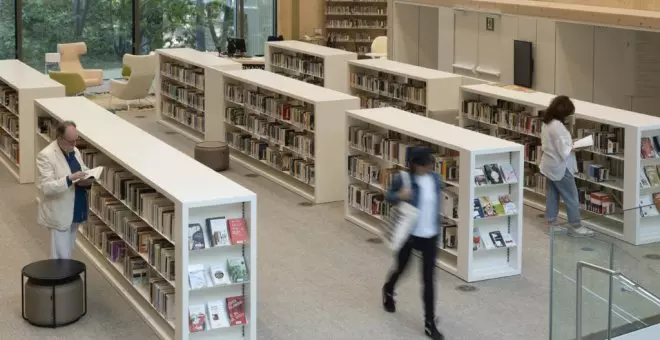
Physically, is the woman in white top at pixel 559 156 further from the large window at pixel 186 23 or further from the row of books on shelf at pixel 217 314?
the large window at pixel 186 23

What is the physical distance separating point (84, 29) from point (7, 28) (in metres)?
1.72

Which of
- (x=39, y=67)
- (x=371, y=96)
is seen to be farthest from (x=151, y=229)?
(x=39, y=67)

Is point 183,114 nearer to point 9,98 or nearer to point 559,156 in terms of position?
point 9,98

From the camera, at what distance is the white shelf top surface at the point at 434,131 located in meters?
10.3

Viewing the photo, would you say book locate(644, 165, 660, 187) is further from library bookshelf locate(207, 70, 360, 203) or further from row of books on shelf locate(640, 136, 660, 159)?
library bookshelf locate(207, 70, 360, 203)

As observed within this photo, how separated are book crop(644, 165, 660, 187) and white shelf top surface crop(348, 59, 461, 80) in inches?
168

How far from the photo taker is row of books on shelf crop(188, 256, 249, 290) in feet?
26.8

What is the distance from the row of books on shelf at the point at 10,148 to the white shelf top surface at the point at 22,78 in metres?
0.87

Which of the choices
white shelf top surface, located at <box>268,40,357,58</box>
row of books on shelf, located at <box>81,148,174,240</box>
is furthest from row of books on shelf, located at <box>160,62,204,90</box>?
row of books on shelf, located at <box>81,148,174,240</box>

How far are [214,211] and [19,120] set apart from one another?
706 cm

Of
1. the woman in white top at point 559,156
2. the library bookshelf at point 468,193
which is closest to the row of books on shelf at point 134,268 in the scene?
the library bookshelf at point 468,193

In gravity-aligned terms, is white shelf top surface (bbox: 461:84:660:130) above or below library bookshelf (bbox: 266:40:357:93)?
below

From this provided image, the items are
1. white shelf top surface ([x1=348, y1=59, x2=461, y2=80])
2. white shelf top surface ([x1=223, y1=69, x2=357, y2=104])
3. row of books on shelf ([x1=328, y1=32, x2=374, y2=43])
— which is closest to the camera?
white shelf top surface ([x1=223, y1=69, x2=357, y2=104])

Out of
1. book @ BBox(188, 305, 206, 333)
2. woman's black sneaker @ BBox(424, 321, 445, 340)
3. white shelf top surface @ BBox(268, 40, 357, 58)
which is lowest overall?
woman's black sneaker @ BBox(424, 321, 445, 340)
